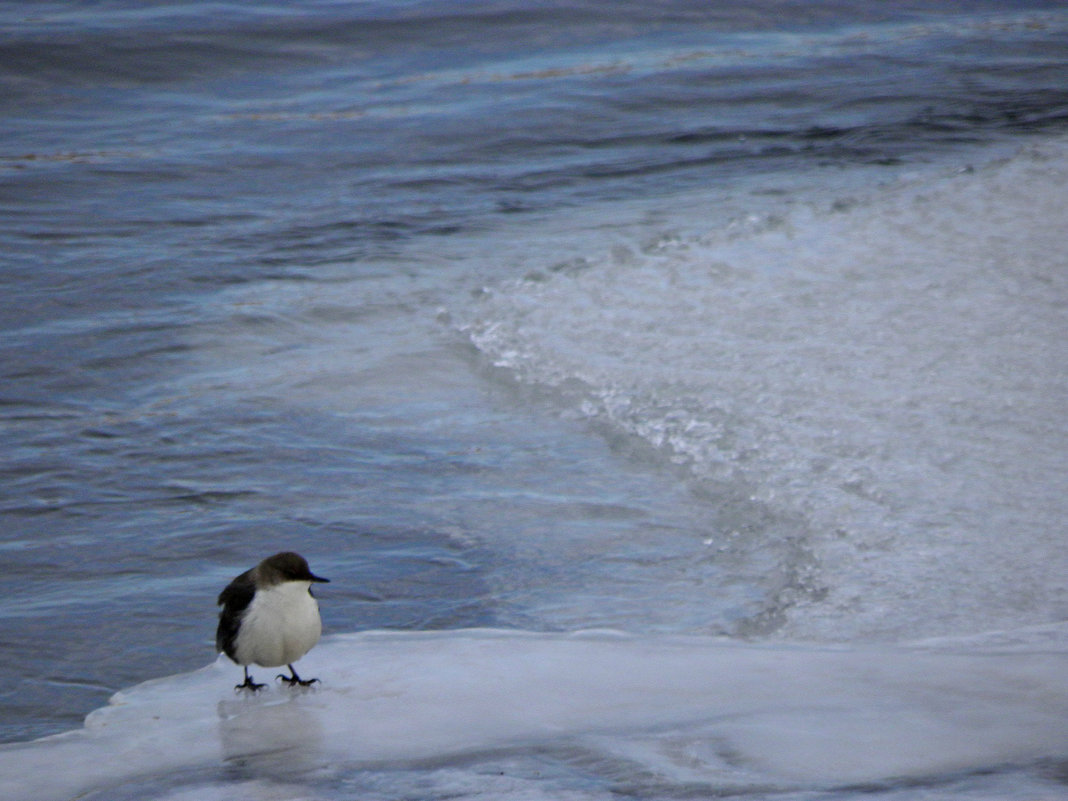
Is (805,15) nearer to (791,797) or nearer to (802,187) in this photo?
(802,187)

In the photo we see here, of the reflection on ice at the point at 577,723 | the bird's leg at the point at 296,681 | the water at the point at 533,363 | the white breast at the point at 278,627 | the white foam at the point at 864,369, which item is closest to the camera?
the reflection on ice at the point at 577,723

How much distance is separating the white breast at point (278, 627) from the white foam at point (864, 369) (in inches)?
57.3

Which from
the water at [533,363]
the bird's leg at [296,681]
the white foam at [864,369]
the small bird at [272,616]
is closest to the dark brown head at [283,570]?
the small bird at [272,616]

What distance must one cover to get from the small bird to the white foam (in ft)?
4.79

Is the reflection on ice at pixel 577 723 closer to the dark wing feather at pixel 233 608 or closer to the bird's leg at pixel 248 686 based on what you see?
the bird's leg at pixel 248 686

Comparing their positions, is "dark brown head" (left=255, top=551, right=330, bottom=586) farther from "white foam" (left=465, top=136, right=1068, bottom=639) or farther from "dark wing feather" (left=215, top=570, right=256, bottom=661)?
"white foam" (left=465, top=136, right=1068, bottom=639)

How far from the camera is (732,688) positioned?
126 inches

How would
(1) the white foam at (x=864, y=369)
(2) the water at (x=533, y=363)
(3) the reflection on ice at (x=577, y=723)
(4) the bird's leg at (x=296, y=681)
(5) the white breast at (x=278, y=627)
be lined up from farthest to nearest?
(1) the white foam at (x=864, y=369) < (2) the water at (x=533, y=363) < (4) the bird's leg at (x=296, y=681) < (5) the white breast at (x=278, y=627) < (3) the reflection on ice at (x=577, y=723)

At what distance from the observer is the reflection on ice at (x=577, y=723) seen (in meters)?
2.73

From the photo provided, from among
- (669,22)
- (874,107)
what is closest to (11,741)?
(874,107)

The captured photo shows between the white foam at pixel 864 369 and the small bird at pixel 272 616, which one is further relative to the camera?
the white foam at pixel 864 369

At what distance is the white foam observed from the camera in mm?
4281

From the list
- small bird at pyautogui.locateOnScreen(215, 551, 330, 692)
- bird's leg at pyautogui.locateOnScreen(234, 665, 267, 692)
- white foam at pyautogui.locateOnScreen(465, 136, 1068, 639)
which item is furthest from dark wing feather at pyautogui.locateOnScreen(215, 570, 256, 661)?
white foam at pyautogui.locateOnScreen(465, 136, 1068, 639)

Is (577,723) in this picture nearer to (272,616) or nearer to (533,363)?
(272,616)
